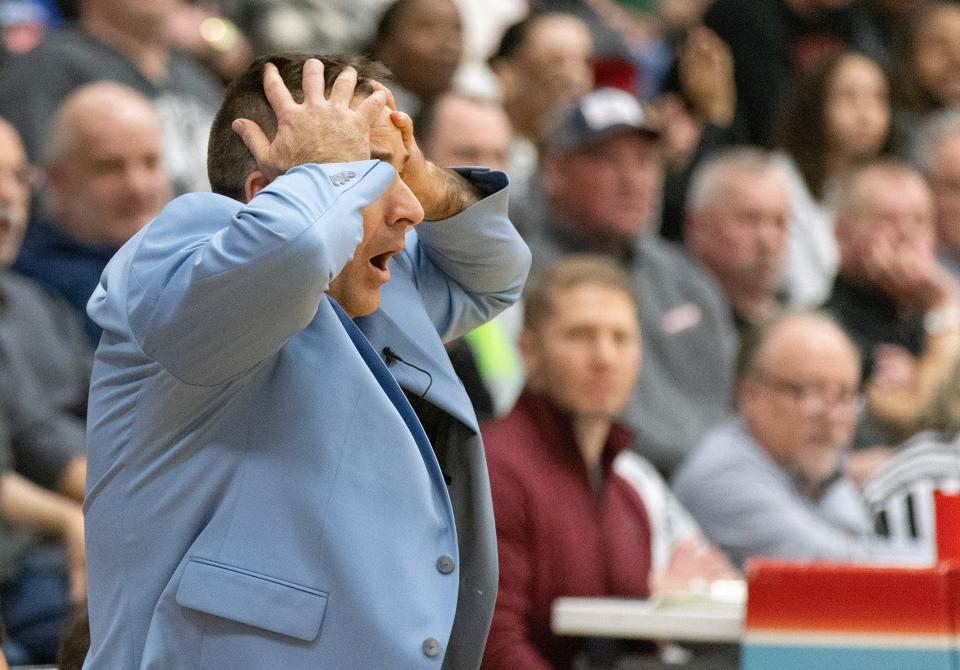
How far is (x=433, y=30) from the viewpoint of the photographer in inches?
219

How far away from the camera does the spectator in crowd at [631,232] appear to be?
512 cm

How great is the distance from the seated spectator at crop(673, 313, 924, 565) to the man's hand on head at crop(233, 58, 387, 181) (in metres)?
2.50

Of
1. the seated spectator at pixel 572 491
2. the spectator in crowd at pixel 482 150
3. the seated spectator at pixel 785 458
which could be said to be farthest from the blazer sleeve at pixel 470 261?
the spectator in crowd at pixel 482 150

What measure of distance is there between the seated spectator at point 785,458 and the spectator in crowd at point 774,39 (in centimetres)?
259

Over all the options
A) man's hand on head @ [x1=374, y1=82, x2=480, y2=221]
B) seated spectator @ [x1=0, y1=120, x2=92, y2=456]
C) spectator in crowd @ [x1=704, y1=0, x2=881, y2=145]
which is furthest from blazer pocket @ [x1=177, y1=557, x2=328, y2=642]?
spectator in crowd @ [x1=704, y1=0, x2=881, y2=145]

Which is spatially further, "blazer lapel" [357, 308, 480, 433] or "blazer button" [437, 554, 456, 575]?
"blazer lapel" [357, 308, 480, 433]

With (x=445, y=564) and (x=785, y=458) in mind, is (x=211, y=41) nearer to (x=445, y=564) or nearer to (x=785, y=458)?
(x=785, y=458)

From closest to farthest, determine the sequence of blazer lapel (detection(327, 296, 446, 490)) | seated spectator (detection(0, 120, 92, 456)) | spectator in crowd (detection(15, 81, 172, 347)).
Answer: blazer lapel (detection(327, 296, 446, 490)) → seated spectator (detection(0, 120, 92, 456)) → spectator in crowd (detection(15, 81, 172, 347))

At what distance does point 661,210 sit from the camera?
620 centimetres

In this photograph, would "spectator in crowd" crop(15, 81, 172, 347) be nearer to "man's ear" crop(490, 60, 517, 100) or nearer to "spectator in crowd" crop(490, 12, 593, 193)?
"spectator in crowd" crop(490, 12, 593, 193)

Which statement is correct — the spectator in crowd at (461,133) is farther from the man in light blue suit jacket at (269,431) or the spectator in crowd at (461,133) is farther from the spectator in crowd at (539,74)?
the man in light blue suit jacket at (269,431)

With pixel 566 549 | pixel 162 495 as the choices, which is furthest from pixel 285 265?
pixel 566 549

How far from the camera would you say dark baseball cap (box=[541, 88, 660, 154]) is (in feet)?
17.0

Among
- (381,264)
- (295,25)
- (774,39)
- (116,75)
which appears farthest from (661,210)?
(381,264)
